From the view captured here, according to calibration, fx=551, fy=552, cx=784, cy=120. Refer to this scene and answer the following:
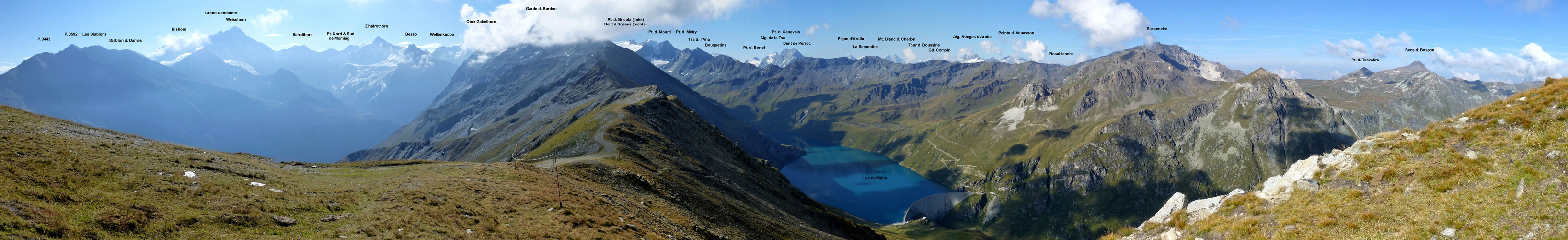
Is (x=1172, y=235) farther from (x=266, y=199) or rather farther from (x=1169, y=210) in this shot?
(x=266, y=199)

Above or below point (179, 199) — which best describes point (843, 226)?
below

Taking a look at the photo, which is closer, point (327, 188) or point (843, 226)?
point (327, 188)

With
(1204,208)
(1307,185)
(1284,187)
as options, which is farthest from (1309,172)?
(1204,208)

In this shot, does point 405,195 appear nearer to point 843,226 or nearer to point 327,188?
point 327,188

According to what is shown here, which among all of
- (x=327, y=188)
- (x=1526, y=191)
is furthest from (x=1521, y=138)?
(x=327, y=188)

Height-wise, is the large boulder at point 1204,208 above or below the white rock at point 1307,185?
below

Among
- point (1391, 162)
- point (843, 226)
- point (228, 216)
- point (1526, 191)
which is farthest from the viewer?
point (843, 226)

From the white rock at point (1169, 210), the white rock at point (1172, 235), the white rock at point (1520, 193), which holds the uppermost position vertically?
the white rock at point (1520, 193)

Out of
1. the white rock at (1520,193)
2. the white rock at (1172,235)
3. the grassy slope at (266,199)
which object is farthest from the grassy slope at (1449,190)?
the grassy slope at (266,199)

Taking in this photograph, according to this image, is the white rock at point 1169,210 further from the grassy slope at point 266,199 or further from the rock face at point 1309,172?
the grassy slope at point 266,199
